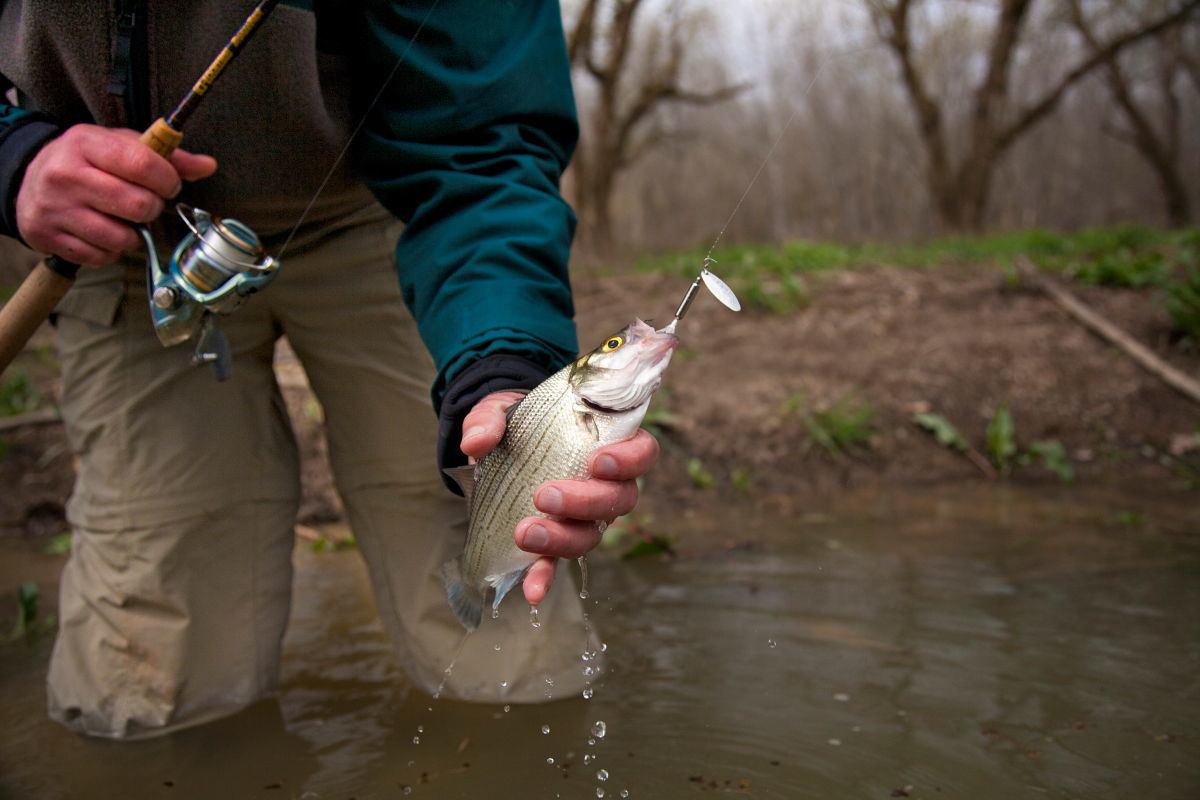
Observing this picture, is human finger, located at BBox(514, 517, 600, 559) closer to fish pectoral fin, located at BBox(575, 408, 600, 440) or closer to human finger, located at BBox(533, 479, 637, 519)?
human finger, located at BBox(533, 479, 637, 519)

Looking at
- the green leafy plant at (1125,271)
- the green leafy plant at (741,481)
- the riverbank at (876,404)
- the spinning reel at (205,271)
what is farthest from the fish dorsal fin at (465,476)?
the green leafy plant at (1125,271)

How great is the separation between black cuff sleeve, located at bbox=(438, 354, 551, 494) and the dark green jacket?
3cm

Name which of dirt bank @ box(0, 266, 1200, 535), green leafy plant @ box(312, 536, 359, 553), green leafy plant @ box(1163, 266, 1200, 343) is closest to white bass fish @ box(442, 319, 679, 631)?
green leafy plant @ box(312, 536, 359, 553)

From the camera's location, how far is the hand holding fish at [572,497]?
1.62 metres

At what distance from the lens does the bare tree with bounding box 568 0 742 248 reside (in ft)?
42.6

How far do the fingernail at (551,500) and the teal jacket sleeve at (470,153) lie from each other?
56 cm

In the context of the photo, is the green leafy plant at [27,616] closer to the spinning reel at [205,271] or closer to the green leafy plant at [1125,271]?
the spinning reel at [205,271]

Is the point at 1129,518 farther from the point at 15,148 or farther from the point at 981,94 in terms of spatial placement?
the point at 981,94

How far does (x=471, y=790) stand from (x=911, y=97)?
14847 mm

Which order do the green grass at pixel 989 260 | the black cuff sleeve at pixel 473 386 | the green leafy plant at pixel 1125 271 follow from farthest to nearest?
the green grass at pixel 989 260, the green leafy plant at pixel 1125 271, the black cuff sleeve at pixel 473 386

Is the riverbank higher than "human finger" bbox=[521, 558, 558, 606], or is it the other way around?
"human finger" bbox=[521, 558, 558, 606]

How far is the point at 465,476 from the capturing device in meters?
1.85

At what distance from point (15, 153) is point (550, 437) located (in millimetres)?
1332

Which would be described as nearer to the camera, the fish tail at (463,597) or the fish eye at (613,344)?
the fish eye at (613,344)
